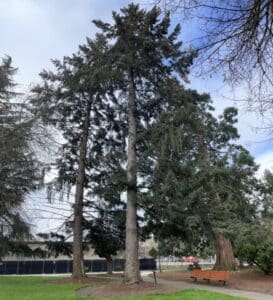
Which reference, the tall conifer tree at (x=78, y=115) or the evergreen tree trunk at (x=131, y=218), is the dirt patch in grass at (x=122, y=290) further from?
the tall conifer tree at (x=78, y=115)

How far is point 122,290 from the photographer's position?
691 inches

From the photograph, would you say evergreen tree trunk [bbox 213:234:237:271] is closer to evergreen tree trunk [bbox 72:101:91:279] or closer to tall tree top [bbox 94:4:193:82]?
evergreen tree trunk [bbox 72:101:91:279]

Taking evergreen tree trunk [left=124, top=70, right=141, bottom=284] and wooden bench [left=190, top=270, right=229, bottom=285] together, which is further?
wooden bench [left=190, top=270, right=229, bottom=285]

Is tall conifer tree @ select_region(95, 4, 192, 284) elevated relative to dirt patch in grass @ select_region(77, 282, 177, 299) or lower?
A: elevated

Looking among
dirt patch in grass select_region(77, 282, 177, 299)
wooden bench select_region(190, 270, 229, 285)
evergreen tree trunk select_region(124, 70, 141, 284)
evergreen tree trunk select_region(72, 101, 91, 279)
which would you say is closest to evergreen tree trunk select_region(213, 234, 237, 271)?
wooden bench select_region(190, 270, 229, 285)

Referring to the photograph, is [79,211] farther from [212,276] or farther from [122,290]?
[122,290]

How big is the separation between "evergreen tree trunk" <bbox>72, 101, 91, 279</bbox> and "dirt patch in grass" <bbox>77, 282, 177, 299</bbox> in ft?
19.9

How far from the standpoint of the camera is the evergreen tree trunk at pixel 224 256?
30047 mm

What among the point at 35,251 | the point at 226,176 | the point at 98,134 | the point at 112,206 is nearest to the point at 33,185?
the point at 112,206

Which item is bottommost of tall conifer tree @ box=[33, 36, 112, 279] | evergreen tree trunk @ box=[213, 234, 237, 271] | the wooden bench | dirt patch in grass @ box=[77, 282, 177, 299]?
dirt patch in grass @ box=[77, 282, 177, 299]

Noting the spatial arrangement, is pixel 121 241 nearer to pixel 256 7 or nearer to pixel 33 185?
pixel 33 185

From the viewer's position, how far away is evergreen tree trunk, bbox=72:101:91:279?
24894 millimetres

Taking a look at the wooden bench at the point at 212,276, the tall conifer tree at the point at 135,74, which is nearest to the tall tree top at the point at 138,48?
the tall conifer tree at the point at 135,74

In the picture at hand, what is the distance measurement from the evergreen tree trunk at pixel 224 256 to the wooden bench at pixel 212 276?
705 cm
